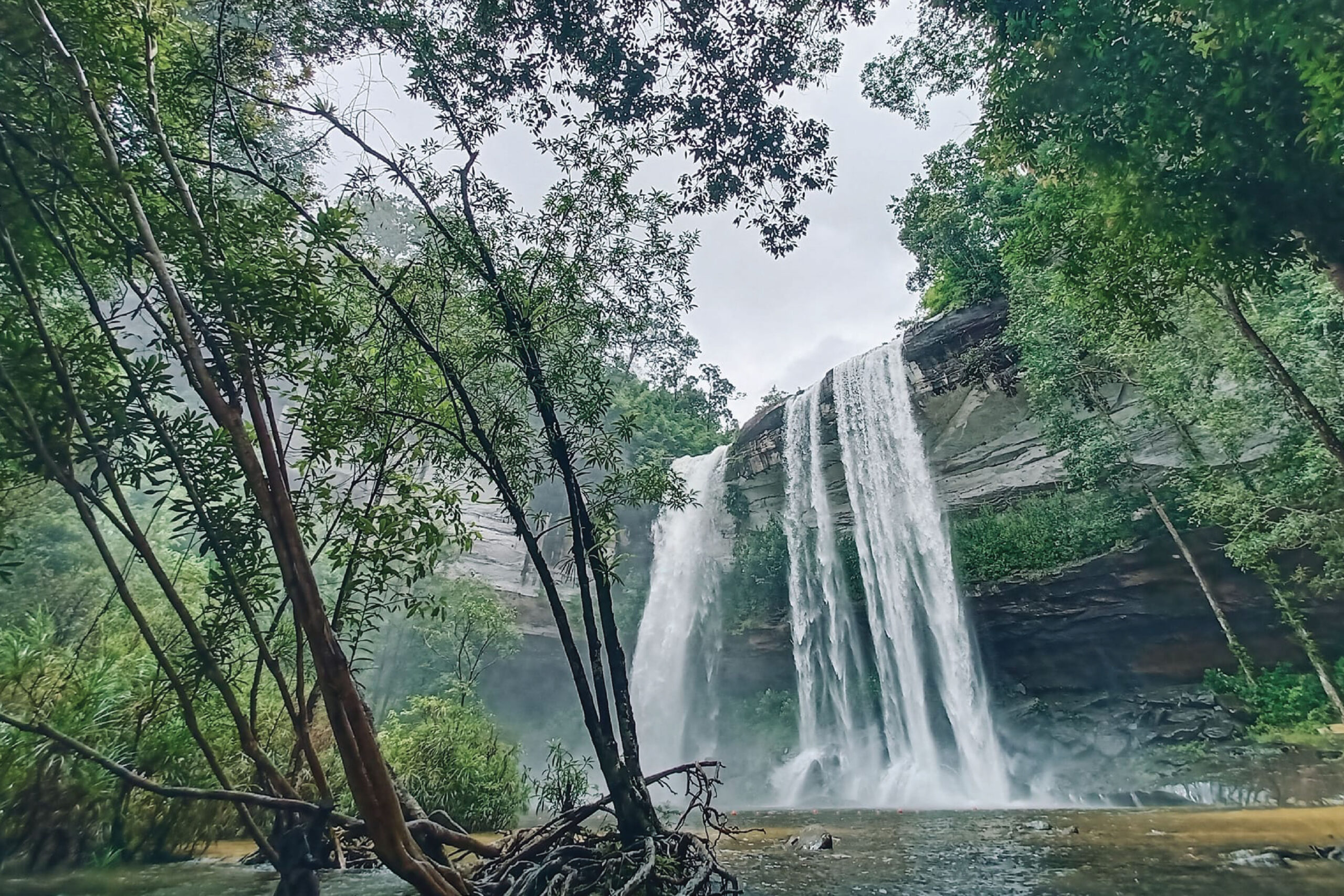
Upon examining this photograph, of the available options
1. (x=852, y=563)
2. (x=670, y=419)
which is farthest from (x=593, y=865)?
(x=670, y=419)

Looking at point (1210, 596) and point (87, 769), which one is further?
point (1210, 596)

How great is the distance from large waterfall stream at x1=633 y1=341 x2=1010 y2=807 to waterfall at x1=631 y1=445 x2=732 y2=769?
0.05 m

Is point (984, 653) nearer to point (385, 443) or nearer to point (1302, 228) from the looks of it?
point (1302, 228)

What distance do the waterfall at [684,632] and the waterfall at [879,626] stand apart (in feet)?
10.4

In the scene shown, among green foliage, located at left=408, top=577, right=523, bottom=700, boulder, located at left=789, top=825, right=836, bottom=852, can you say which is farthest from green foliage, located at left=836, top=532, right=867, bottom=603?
boulder, located at left=789, top=825, right=836, bottom=852

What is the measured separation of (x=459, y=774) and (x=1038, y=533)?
45.4 feet

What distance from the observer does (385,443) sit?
A: 12.8ft

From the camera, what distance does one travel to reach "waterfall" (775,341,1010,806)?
598 inches

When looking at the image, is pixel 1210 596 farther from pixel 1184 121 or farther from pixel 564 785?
pixel 564 785

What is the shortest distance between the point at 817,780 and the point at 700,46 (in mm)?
16719

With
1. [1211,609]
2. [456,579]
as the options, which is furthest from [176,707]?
[1211,609]

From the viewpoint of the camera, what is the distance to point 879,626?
17.2 m

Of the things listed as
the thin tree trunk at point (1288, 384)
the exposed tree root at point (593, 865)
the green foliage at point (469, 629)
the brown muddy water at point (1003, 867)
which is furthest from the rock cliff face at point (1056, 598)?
the exposed tree root at point (593, 865)

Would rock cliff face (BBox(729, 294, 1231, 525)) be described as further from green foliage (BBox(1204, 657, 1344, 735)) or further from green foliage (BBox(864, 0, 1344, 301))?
green foliage (BBox(864, 0, 1344, 301))
